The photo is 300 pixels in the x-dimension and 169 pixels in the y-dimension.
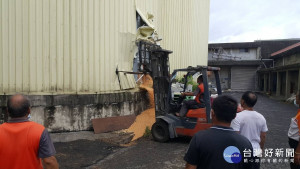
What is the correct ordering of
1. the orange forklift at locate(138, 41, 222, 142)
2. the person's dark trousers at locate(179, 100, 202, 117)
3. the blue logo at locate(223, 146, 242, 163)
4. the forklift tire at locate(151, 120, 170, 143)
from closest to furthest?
the blue logo at locate(223, 146, 242, 163)
the orange forklift at locate(138, 41, 222, 142)
the person's dark trousers at locate(179, 100, 202, 117)
the forklift tire at locate(151, 120, 170, 143)

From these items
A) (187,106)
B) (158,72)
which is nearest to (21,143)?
(187,106)

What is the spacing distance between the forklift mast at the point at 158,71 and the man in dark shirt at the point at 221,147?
5391 millimetres

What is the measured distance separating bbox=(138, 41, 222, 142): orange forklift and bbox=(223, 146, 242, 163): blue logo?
15.0ft

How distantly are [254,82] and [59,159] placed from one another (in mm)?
33948

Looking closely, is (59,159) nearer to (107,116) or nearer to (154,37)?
(107,116)

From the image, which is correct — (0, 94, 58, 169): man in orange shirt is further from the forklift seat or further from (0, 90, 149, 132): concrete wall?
the forklift seat

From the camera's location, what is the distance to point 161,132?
7551 millimetres

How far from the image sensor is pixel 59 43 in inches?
296

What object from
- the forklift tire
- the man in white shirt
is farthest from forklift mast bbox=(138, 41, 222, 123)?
the man in white shirt

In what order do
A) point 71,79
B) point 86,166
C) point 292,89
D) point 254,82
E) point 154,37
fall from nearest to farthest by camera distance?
1. point 86,166
2. point 71,79
3. point 154,37
4. point 292,89
5. point 254,82

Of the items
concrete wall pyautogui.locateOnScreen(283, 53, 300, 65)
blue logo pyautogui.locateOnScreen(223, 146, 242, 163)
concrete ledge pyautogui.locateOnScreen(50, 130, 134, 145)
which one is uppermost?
concrete wall pyautogui.locateOnScreen(283, 53, 300, 65)

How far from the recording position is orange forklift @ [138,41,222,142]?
23.1 ft

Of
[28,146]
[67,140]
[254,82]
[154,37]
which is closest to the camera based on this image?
[28,146]

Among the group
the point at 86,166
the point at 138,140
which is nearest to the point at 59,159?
the point at 86,166
